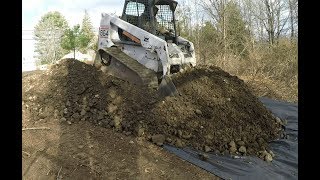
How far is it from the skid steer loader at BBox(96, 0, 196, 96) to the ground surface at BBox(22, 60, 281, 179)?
37cm

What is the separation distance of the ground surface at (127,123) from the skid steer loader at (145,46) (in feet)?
1.21

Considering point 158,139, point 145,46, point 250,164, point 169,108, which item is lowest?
point 250,164

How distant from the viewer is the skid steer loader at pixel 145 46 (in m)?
7.07

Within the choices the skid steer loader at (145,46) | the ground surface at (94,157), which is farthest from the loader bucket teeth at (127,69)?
the ground surface at (94,157)

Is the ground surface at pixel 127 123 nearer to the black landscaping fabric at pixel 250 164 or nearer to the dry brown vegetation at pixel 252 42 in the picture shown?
the black landscaping fabric at pixel 250 164

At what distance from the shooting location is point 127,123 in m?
5.86

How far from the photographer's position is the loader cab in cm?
789

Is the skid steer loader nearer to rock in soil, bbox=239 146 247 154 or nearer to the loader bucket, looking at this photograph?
the loader bucket

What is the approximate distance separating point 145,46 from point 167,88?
123 centimetres

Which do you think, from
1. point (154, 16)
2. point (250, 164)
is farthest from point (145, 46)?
point (250, 164)

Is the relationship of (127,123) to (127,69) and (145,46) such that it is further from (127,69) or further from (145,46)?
(145,46)

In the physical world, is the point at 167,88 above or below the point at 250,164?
above
